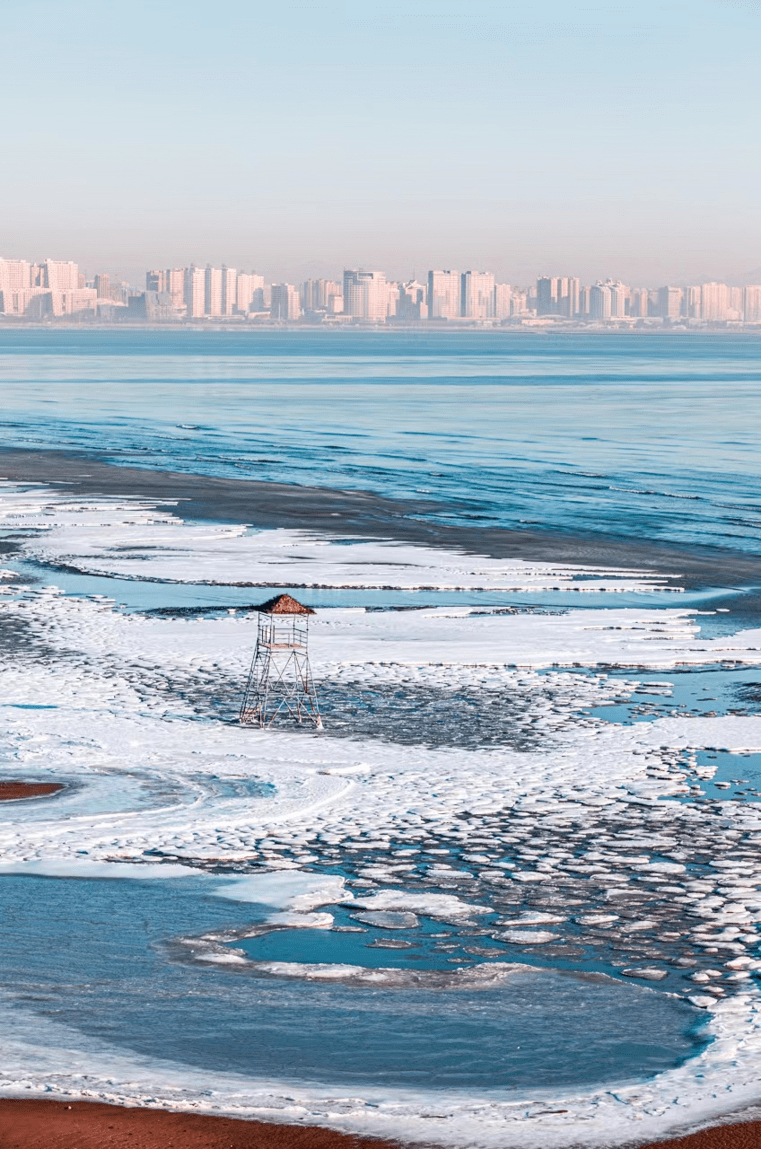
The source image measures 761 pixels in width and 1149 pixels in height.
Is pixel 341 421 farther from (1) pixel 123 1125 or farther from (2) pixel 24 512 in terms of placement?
(1) pixel 123 1125

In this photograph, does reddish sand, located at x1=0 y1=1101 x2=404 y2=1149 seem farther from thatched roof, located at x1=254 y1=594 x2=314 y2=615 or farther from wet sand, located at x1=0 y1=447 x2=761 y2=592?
wet sand, located at x1=0 y1=447 x2=761 y2=592

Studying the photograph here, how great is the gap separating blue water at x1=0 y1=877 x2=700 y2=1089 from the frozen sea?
25mm

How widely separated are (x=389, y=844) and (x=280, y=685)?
6.58 m

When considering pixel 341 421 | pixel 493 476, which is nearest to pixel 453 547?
pixel 493 476

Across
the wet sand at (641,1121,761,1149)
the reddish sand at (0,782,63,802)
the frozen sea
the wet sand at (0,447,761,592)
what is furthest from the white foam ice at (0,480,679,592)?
the wet sand at (641,1121,761,1149)

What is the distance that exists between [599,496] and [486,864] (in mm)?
34847

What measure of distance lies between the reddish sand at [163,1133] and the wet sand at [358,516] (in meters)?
20.2

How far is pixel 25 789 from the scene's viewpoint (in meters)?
14.8

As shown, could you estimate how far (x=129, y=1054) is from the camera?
Result: 8930 millimetres

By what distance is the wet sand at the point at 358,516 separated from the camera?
33125mm

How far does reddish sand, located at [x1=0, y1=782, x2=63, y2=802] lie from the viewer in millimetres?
14555

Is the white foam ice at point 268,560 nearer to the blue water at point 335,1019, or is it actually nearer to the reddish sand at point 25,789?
the reddish sand at point 25,789

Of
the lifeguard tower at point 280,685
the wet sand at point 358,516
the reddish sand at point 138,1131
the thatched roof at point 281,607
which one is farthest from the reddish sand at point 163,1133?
the wet sand at point 358,516

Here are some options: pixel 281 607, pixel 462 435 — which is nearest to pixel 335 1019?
pixel 281 607
